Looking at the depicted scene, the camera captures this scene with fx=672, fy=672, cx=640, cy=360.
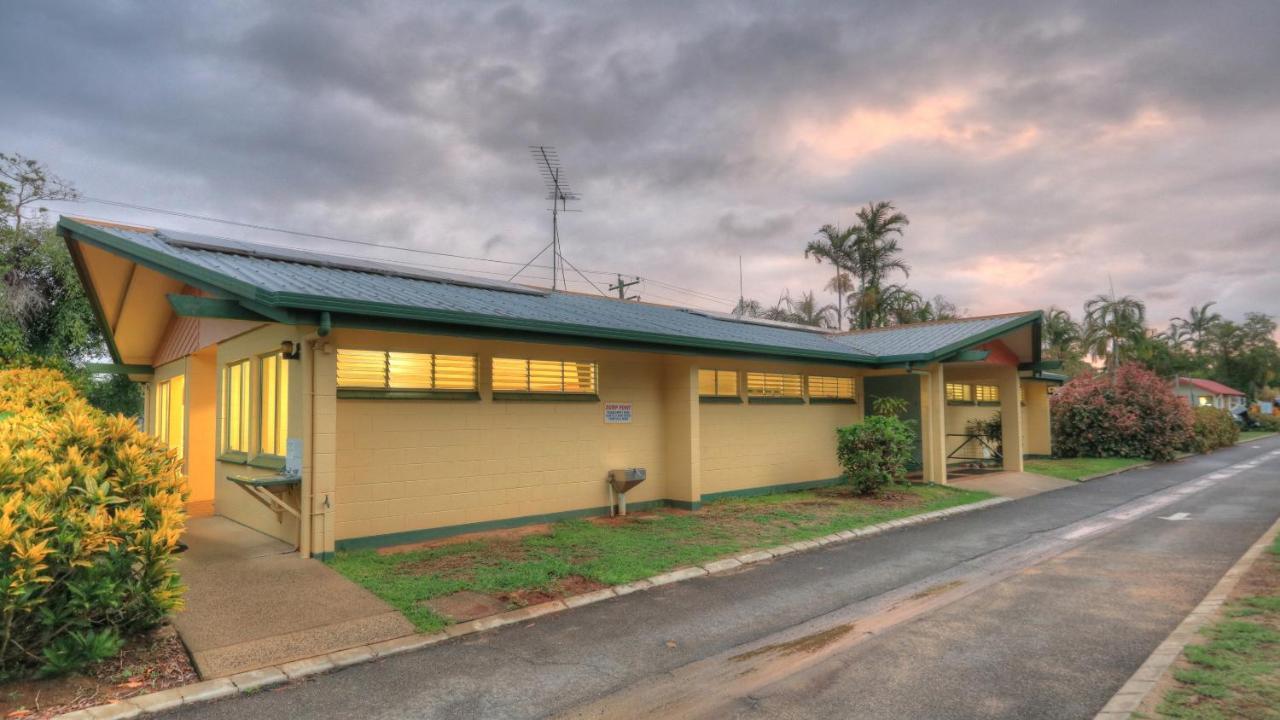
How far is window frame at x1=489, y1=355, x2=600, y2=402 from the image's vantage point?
954 cm

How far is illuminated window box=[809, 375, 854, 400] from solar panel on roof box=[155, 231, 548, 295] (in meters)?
6.41

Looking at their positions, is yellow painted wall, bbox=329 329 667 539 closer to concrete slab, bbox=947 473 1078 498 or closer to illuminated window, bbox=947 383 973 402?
concrete slab, bbox=947 473 1078 498

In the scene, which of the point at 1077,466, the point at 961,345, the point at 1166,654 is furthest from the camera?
the point at 1077,466

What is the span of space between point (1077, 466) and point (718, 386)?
46.0 feet

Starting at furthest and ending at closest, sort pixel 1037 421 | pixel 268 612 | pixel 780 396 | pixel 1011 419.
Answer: pixel 1037 421
pixel 1011 419
pixel 780 396
pixel 268 612

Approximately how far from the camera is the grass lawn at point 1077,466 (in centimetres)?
1834

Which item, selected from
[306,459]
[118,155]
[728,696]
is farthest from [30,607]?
[118,155]

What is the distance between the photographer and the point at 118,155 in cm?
1820

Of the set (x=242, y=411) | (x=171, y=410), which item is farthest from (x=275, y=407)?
(x=171, y=410)

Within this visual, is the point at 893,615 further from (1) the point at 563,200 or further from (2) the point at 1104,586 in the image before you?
(1) the point at 563,200

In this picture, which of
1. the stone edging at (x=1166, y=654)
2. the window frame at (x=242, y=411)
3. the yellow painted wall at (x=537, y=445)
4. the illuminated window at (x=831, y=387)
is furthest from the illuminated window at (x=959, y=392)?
the window frame at (x=242, y=411)

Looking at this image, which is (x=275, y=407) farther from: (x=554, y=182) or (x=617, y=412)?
(x=554, y=182)

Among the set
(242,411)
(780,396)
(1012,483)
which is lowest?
(1012,483)

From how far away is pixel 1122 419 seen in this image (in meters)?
22.9
